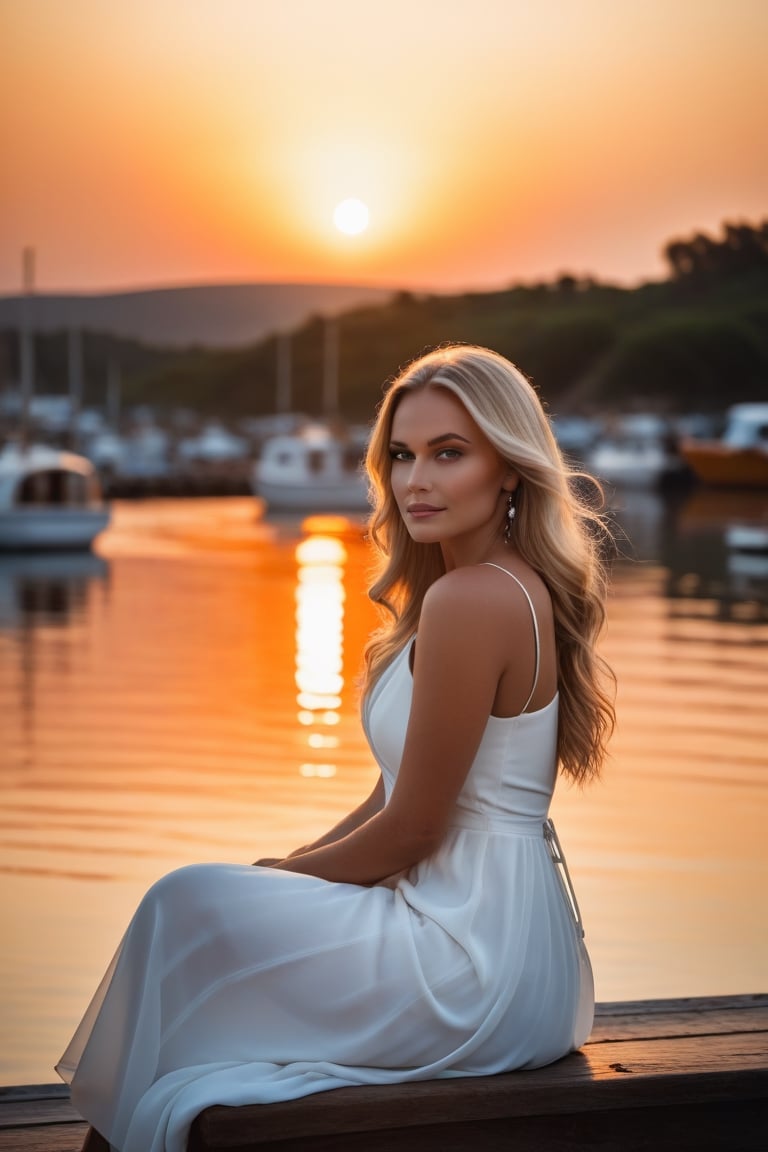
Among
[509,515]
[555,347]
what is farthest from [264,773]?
[555,347]

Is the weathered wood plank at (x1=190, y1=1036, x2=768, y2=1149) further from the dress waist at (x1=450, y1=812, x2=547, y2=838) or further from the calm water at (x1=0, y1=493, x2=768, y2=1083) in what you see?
the calm water at (x1=0, y1=493, x2=768, y2=1083)

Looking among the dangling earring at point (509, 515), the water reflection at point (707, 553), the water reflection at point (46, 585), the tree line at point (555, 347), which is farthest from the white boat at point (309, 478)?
the tree line at point (555, 347)

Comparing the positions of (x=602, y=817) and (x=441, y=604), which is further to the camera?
(x=602, y=817)

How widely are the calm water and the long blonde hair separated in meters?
2.11

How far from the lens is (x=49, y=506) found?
2842cm

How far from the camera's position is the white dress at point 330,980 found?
7.22 feet

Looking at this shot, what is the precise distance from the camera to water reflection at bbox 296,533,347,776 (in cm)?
902

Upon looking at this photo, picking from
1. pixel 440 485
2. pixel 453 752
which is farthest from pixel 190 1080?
pixel 440 485

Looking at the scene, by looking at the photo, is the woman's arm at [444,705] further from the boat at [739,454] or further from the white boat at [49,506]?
the boat at [739,454]

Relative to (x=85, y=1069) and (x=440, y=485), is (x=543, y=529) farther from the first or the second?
(x=85, y=1069)

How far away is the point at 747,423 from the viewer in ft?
174

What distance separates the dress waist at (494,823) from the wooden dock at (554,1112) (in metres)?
0.36

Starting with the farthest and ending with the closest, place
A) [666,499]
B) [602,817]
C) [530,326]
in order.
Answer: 1. [530,326]
2. [666,499]
3. [602,817]

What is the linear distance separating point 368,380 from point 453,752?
11941cm
